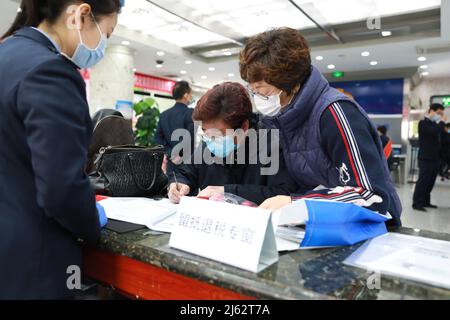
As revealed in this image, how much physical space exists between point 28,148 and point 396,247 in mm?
936

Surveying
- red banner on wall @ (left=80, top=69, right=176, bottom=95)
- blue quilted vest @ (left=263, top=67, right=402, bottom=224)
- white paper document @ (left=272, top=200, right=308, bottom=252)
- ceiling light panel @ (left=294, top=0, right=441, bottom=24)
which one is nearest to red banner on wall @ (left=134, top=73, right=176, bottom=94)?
red banner on wall @ (left=80, top=69, right=176, bottom=95)

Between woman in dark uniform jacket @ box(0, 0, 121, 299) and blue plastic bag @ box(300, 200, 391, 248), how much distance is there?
1.77 ft

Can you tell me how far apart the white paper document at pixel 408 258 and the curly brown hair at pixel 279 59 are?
643mm

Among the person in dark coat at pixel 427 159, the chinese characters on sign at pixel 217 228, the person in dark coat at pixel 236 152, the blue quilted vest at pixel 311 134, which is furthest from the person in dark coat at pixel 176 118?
the person in dark coat at pixel 427 159

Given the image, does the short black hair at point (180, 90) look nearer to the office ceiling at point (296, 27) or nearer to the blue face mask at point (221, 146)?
the office ceiling at point (296, 27)

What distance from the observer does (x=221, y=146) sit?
5.41ft

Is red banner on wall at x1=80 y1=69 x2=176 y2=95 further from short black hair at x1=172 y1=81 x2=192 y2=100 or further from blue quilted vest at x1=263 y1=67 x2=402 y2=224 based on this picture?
blue quilted vest at x1=263 y1=67 x2=402 y2=224

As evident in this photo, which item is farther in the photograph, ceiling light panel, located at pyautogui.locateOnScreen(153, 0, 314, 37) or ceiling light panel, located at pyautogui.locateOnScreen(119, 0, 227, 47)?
ceiling light panel, located at pyautogui.locateOnScreen(119, 0, 227, 47)

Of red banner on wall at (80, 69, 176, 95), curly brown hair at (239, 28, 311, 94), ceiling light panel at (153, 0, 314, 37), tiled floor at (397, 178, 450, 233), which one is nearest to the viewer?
curly brown hair at (239, 28, 311, 94)

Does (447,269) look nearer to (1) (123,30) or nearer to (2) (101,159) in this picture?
(2) (101,159)

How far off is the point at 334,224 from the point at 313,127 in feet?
1.40

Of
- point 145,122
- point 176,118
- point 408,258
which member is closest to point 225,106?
point 408,258

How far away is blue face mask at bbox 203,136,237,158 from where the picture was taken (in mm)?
1616

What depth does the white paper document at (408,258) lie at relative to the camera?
2.29 feet
